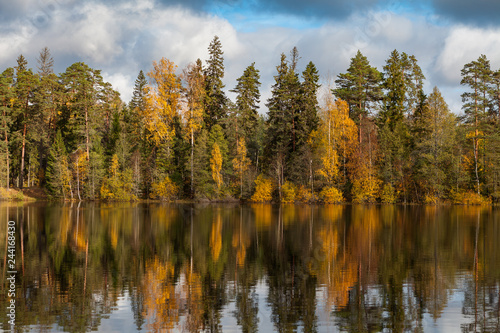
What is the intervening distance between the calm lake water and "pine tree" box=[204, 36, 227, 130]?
5276 centimetres

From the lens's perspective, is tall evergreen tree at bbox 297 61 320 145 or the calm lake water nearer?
the calm lake water

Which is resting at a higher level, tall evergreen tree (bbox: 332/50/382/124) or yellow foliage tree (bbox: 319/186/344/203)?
tall evergreen tree (bbox: 332/50/382/124)

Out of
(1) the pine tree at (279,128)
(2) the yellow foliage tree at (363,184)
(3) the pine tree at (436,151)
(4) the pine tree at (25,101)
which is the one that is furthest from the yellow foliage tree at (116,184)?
(3) the pine tree at (436,151)

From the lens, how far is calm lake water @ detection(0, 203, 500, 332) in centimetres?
1116

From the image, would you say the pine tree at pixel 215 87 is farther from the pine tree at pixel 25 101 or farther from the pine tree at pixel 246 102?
the pine tree at pixel 25 101

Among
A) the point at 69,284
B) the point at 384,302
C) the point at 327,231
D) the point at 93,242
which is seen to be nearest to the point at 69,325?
the point at 69,284

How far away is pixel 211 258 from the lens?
64.1ft

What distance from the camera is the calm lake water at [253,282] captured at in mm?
11164

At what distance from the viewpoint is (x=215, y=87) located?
80.4 metres

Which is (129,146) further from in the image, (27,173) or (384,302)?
(384,302)

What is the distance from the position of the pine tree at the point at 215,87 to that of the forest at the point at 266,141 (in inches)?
18.7

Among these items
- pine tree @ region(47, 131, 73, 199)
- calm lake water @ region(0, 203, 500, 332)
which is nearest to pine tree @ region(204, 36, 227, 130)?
pine tree @ region(47, 131, 73, 199)

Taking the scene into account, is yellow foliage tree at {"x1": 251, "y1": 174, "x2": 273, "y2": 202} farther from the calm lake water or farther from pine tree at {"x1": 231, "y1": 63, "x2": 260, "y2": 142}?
the calm lake water

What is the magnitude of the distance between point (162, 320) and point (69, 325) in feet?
6.91
